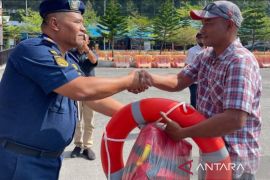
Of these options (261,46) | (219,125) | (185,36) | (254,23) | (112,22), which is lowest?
(261,46)

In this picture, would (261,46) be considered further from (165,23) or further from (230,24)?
(230,24)

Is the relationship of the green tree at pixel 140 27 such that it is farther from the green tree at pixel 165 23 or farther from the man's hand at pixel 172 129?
the man's hand at pixel 172 129

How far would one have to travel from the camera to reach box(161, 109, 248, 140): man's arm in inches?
→ 96.1

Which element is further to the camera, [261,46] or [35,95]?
[261,46]

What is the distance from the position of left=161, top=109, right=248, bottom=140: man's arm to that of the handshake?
1.51 ft

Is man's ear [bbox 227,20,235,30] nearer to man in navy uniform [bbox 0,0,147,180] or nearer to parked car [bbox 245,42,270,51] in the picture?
A: man in navy uniform [bbox 0,0,147,180]

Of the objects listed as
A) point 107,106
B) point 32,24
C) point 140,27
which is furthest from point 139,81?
point 140,27

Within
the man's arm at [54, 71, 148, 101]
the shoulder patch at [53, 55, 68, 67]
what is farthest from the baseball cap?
the man's arm at [54, 71, 148, 101]

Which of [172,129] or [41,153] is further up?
[172,129]

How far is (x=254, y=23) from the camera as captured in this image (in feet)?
139

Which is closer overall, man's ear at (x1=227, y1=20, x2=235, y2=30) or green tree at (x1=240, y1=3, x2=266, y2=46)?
man's ear at (x1=227, y1=20, x2=235, y2=30)

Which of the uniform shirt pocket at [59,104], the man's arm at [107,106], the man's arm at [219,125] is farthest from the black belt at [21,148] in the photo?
the man's arm at [219,125]

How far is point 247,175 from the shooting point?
269cm

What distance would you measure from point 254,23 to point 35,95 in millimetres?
41949
